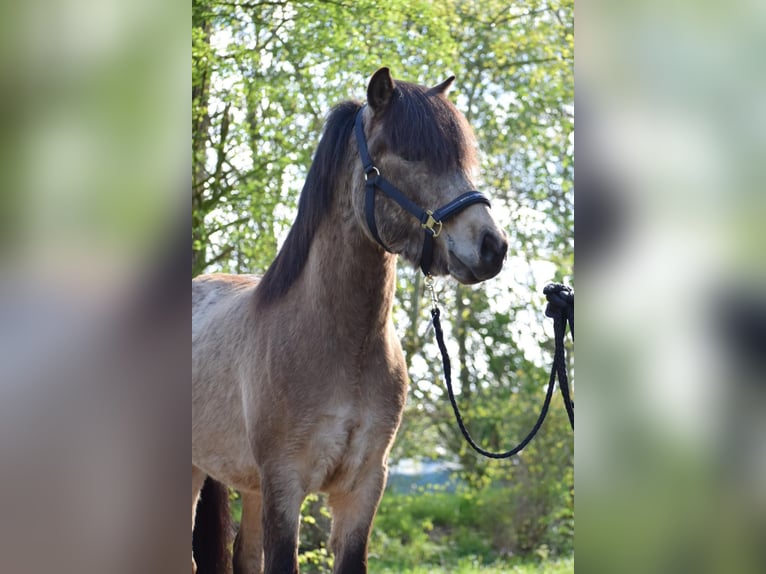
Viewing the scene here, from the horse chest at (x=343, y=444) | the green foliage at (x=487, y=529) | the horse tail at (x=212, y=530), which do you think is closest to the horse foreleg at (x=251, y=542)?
the horse tail at (x=212, y=530)

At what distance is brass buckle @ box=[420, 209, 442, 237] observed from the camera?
276cm

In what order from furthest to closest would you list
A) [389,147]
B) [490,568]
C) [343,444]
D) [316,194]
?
[490,568], [316,194], [343,444], [389,147]

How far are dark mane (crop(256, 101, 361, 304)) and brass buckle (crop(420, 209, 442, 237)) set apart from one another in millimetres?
555

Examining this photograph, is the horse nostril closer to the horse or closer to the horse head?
the horse head

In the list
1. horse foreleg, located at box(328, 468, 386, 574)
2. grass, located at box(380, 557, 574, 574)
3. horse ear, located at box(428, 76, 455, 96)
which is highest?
horse ear, located at box(428, 76, 455, 96)

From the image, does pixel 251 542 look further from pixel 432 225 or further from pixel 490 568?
pixel 490 568

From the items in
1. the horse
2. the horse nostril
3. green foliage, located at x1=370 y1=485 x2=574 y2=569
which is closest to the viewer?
the horse nostril

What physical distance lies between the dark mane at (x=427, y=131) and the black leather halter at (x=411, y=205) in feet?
0.36

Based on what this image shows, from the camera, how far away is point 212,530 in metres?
4.45

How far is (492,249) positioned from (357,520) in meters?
1.26

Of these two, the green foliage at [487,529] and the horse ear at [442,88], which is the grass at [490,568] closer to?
the green foliage at [487,529]
